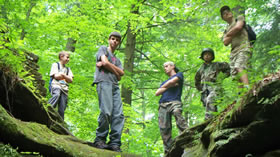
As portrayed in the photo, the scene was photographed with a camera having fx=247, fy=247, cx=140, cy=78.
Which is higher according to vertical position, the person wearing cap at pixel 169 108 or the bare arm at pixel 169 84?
the bare arm at pixel 169 84

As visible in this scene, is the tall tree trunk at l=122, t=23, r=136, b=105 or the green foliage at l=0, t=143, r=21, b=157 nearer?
the green foliage at l=0, t=143, r=21, b=157

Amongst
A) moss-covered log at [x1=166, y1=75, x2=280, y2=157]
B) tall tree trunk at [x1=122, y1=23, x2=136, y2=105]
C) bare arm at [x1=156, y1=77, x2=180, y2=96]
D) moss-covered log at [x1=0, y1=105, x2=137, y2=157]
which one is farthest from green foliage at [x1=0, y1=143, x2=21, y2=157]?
tall tree trunk at [x1=122, y1=23, x2=136, y2=105]

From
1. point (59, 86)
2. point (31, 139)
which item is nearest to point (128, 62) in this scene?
point (59, 86)

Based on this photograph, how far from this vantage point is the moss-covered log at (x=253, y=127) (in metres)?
2.51

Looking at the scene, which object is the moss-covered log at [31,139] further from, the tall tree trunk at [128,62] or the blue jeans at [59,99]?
the tall tree trunk at [128,62]

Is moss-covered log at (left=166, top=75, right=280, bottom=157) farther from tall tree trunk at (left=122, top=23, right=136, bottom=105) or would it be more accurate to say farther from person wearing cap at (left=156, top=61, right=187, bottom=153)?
tall tree trunk at (left=122, top=23, right=136, bottom=105)

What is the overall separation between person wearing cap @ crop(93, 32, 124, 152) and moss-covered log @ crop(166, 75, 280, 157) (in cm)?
229

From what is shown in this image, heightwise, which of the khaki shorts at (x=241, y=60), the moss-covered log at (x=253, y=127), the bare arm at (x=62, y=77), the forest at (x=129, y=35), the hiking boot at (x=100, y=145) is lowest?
the hiking boot at (x=100, y=145)

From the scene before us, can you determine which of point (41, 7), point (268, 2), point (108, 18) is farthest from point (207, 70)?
point (41, 7)

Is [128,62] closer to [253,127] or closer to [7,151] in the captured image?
[7,151]

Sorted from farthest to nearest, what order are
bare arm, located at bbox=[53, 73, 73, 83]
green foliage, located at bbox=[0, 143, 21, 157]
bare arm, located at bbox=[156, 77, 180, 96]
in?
bare arm, located at bbox=[156, 77, 180, 96] < bare arm, located at bbox=[53, 73, 73, 83] < green foliage, located at bbox=[0, 143, 21, 157]

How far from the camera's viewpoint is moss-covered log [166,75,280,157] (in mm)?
2513

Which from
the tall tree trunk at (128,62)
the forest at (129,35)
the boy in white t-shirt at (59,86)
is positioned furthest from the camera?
the tall tree trunk at (128,62)

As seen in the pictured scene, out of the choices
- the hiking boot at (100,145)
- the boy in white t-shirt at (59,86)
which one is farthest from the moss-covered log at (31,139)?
the boy in white t-shirt at (59,86)
